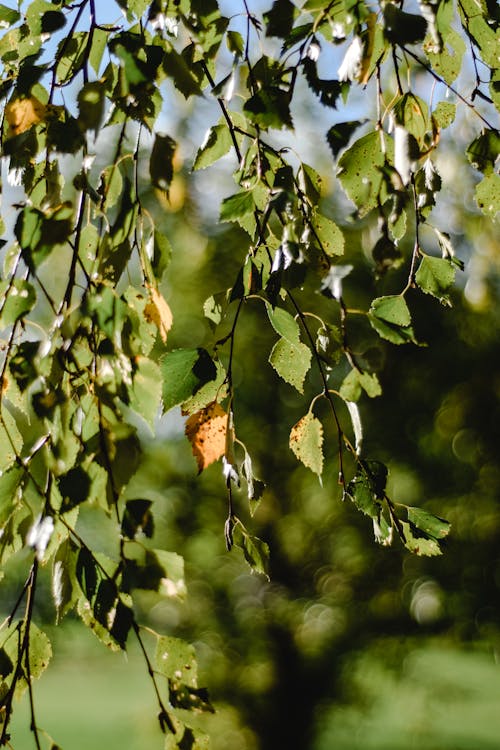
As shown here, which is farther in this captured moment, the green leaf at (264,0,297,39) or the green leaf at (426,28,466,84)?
the green leaf at (426,28,466,84)

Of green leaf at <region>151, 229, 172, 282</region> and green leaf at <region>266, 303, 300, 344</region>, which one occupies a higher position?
green leaf at <region>151, 229, 172, 282</region>

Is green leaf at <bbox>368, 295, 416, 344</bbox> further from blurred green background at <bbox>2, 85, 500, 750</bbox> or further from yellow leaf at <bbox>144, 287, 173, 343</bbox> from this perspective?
blurred green background at <bbox>2, 85, 500, 750</bbox>

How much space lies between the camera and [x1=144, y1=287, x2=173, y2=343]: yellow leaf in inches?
31.4

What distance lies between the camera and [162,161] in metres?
0.72

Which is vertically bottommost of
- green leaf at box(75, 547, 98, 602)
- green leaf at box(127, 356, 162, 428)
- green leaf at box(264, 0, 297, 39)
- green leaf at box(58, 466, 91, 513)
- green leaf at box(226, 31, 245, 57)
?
green leaf at box(75, 547, 98, 602)

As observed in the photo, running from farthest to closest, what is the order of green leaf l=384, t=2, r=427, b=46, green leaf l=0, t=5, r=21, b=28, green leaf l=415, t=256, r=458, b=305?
green leaf l=0, t=5, r=21, b=28 < green leaf l=415, t=256, r=458, b=305 < green leaf l=384, t=2, r=427, b=46

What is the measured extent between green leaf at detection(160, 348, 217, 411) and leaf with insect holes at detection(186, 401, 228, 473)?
0.14 feet

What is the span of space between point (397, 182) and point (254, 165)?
271 mm

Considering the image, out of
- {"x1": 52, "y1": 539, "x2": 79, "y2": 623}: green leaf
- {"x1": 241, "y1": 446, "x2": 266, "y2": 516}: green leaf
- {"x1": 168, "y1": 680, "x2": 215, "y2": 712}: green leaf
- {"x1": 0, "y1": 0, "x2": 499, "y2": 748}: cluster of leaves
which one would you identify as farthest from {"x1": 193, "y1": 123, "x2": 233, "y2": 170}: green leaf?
{"x1": 168, "y1": 680, "x2": 215, "y2": 712}: green leaf

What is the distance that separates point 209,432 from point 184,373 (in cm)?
8

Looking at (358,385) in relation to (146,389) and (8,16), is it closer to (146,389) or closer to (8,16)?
(146,389)

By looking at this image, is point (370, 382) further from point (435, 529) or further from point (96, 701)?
point (96, 701)

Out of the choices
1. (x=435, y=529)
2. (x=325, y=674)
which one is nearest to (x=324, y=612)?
(x=325, y=674)

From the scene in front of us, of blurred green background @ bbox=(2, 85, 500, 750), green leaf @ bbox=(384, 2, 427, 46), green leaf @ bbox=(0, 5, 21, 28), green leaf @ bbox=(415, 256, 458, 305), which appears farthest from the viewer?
blurred green background @ bbox=(2, 85, 500, 750)
